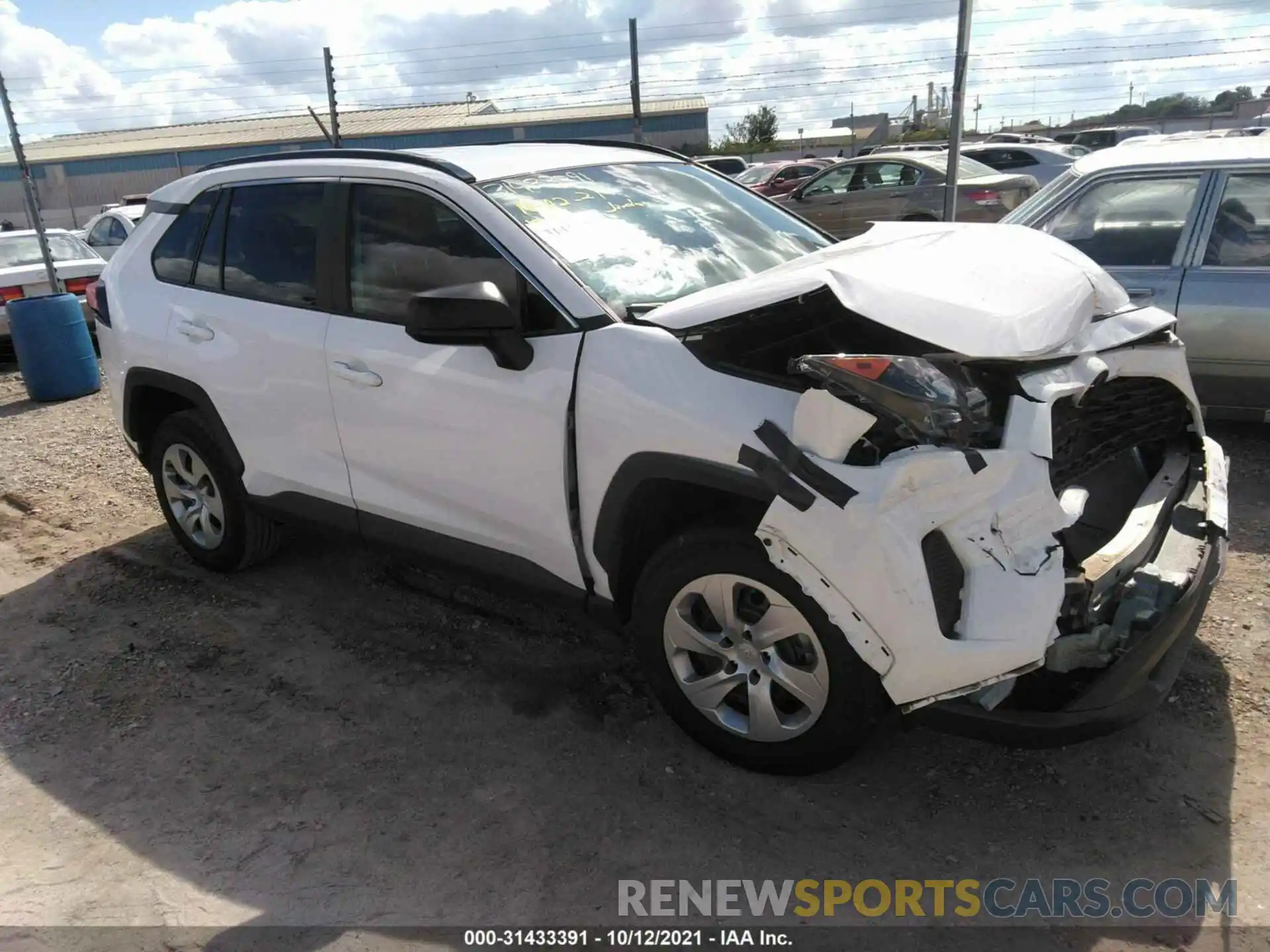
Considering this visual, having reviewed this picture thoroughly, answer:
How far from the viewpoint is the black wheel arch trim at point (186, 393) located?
4.12 meters

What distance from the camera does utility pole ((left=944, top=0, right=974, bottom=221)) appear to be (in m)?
5.68

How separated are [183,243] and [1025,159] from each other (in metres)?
15.3

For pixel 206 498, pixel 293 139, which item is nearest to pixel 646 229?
pixel 206 498

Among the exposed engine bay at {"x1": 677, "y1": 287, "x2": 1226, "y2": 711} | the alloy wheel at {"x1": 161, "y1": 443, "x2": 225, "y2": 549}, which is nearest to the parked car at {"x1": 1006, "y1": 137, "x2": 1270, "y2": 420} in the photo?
the exposed engine bay at {"x1": 677, "y1": 287, "x2": 1226, "y2": 711}

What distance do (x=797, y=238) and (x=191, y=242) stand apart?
2678mm

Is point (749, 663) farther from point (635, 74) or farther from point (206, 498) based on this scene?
point (635, 74)

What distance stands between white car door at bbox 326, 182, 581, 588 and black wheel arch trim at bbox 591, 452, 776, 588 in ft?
0.50

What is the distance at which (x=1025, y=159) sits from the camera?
16.1 meters

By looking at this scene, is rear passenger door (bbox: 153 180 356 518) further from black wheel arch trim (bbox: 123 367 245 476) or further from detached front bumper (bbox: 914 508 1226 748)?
detached front bumper (bbox: 914 508 1226 748)

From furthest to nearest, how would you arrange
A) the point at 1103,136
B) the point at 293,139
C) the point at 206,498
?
the point at 293,139 < the point at 1103,136 < the point at 206,498

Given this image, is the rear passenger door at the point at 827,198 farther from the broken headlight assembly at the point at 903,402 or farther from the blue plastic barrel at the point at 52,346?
the broken headlight assembly at the point at 903,402

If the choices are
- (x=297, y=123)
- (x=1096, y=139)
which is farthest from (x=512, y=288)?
(x=297, y=123)

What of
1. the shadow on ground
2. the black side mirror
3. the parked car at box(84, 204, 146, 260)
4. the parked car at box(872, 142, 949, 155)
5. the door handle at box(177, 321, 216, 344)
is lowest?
the shadow on ground

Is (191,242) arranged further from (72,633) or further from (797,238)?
(797,238)
